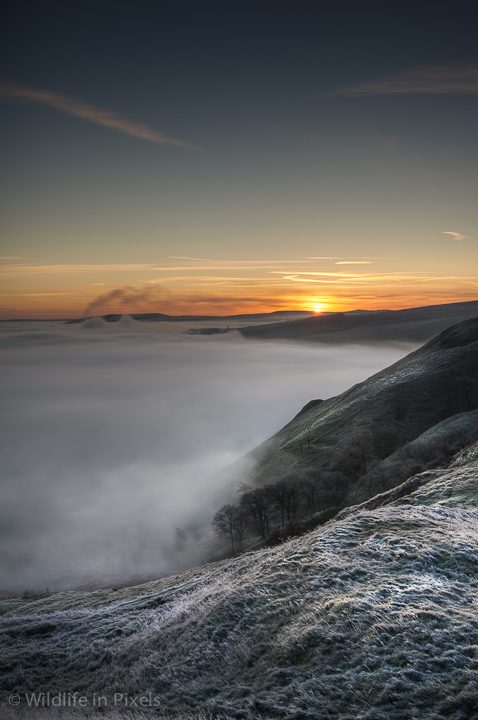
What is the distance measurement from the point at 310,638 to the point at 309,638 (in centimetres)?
3

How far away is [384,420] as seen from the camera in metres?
84.1

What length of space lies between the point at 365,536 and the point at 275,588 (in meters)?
5.29

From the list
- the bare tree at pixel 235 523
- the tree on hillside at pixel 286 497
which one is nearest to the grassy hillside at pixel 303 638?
the tree on hillside at pixel 286 497

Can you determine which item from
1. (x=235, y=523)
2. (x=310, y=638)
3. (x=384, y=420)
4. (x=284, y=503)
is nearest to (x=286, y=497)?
(x=284, y=503)

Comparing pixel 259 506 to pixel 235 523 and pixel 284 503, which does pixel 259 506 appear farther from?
pixel 235 523

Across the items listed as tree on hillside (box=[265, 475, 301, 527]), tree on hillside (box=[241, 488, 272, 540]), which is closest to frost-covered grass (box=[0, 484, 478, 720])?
tree on hillside (box=[265, 475, 301, 527])

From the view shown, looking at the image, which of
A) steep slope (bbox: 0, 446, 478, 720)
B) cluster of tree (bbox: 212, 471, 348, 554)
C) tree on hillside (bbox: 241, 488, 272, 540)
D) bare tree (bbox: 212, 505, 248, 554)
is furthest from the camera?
bare tree (bbox: 212, 505, 248, 554)

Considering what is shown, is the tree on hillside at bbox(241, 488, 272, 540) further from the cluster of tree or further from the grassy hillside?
the grassy hillside

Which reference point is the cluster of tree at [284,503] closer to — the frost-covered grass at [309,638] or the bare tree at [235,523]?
the bare tree at [235,523]

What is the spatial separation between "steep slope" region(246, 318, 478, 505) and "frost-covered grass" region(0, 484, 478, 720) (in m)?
48.4

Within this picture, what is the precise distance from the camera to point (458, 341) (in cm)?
12225

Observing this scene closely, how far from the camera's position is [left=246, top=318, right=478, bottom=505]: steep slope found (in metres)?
74.9

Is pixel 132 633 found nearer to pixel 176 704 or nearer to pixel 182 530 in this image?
pixel 176 704

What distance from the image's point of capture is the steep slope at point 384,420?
7494 cm
